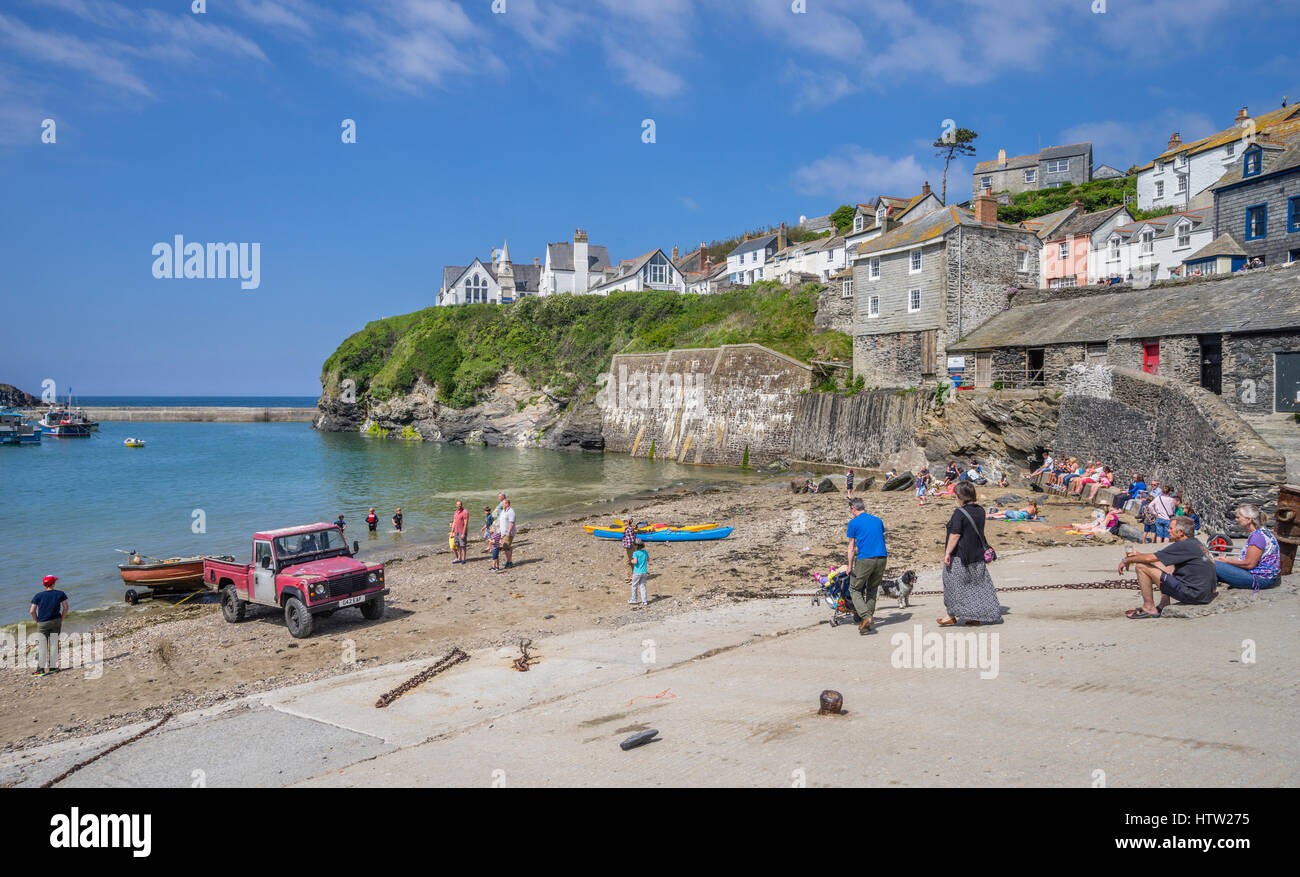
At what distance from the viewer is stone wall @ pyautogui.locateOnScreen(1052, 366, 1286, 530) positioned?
49.1 feet

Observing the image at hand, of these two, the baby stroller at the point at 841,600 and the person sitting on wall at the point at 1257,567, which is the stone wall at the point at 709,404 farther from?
the person sitting on wall at the point at 1257,567

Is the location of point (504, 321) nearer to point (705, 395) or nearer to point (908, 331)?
point (705, 395)

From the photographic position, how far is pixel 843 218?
74.6 m

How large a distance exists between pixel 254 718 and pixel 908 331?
39.4m

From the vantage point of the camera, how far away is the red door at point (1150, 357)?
26672 mm

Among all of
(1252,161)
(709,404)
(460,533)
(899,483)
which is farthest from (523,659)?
(709,404)

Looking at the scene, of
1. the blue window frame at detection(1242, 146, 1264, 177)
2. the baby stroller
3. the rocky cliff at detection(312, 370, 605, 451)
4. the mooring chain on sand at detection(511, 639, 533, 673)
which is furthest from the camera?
A: the rocky cliff at detection(312, 370, 605, 451)

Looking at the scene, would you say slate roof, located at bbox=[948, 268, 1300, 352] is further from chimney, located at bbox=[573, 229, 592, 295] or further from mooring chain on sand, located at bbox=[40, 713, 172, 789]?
chimney, located at bbox=[573, 229, 592, 295]

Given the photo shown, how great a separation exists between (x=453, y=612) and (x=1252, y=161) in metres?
40.8

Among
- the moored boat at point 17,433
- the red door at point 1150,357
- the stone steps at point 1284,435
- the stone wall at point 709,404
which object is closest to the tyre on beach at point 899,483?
the red door at point 1150,357

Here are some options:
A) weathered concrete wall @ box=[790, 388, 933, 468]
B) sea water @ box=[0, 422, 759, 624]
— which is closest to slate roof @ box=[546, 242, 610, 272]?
sea water @ box=[0, 422, 759, 624]

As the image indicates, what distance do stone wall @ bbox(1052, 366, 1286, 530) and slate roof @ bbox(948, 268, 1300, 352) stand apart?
2.90 meters

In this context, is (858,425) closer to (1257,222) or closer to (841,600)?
(1257,222)

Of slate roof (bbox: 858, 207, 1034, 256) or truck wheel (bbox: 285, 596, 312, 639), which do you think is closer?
truck wheel (bbox: 285, 596, 312, 639)
